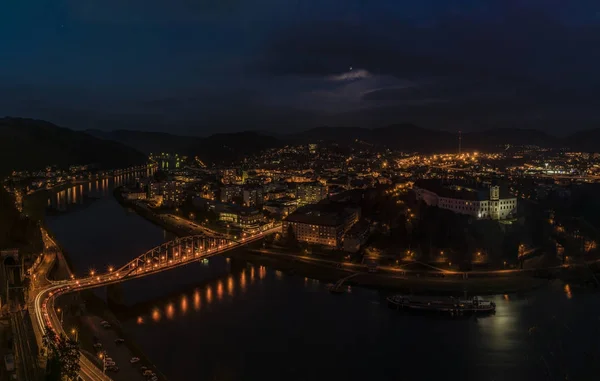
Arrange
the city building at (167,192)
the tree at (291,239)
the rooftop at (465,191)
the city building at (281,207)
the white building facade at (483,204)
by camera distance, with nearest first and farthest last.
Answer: the tree at (291,239), the white building facade at (483,204), the rooftop at (465,191), the city building at (281,207), the city building at (167,192)

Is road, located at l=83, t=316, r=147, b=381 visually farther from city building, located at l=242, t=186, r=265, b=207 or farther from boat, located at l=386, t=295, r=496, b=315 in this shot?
city building, located at l=242, t=186, r=265, b=207

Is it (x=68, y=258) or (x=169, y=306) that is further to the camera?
(x=68, y=258)

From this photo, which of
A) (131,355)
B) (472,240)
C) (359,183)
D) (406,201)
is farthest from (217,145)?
(131,355)

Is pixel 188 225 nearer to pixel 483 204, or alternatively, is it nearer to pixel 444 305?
pixel 483 204

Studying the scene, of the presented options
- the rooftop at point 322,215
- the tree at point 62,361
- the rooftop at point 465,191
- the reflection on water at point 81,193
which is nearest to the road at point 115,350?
the tree at point 62,361

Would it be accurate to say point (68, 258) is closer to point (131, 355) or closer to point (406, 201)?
point (131, 355)

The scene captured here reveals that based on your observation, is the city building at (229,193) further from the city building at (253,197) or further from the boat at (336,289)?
the boat at (336,289)
